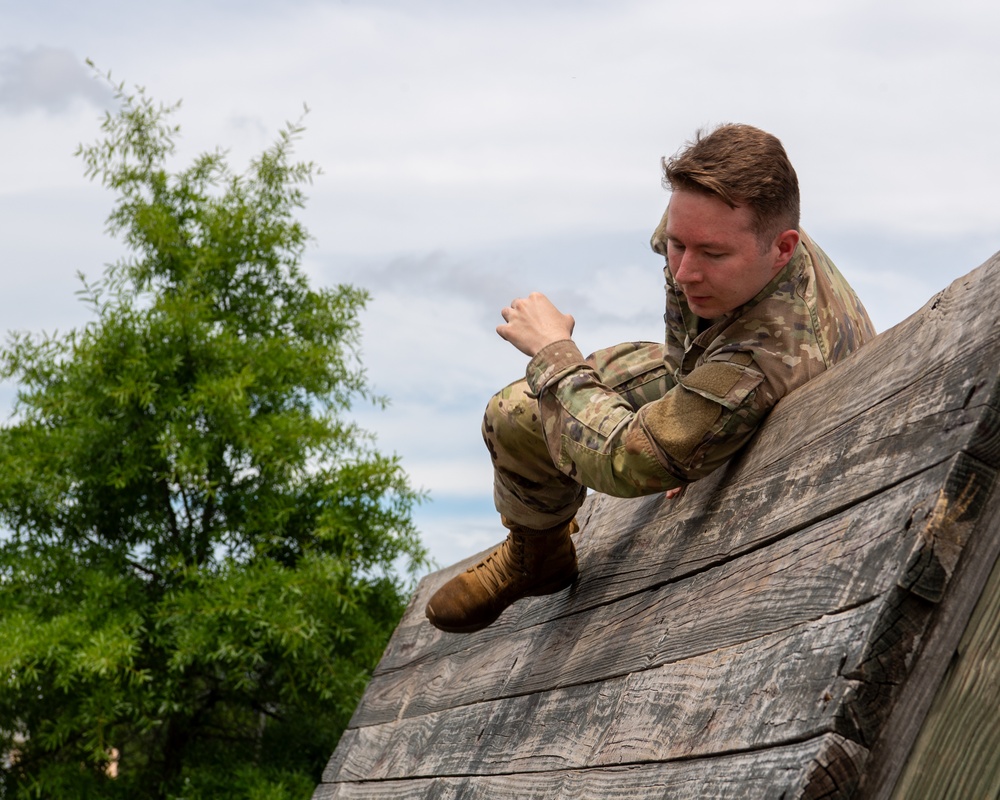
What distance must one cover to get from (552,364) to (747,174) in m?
0.51

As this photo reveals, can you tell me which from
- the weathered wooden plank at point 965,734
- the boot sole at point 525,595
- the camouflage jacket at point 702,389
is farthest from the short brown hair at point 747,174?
the boot sole at point 525,595

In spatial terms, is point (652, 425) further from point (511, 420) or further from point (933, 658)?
point (933, 658)

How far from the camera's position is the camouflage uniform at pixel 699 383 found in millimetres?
1909

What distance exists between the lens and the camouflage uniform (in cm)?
191

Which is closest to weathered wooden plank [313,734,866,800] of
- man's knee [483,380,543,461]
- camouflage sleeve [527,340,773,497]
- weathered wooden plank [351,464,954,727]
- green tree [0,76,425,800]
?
weathered wooden plank [351,464,954,727]

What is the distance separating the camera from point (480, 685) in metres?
2.85

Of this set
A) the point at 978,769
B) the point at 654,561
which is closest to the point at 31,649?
the point at 654,561

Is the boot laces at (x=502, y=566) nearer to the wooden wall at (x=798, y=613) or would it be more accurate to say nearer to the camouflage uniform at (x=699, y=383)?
the wooden wall at (x=798, y=613)

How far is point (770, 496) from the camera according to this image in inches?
73.2

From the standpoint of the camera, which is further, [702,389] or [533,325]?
[533,325]

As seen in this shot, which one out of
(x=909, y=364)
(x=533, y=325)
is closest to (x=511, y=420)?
(x=533, y=325)

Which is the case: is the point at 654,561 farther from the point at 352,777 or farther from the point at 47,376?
the point at 47,376

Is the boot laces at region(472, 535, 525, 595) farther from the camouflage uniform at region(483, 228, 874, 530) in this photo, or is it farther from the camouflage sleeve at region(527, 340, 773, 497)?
the camouflage sleeve at region(527, 340, 773, 497)

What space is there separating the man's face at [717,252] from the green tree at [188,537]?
162 inches
